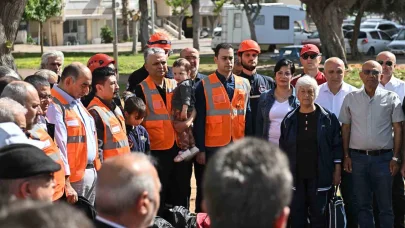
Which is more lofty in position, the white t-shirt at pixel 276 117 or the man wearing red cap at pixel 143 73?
the man wearing red cap at pixel 143 73

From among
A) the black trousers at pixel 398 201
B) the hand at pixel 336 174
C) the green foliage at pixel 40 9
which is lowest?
the black trousers at pixel 398 201

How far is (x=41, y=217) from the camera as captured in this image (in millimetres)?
2037

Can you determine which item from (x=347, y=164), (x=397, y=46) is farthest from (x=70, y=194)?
(x=397, y=46)

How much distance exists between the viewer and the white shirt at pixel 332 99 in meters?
8.09

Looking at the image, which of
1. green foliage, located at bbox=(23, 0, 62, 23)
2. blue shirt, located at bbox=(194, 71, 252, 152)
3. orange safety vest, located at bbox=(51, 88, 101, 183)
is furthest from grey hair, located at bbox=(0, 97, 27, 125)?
green foliage, located at bbox=(23, 0, 62, 23)

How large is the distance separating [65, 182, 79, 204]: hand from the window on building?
40.4 m

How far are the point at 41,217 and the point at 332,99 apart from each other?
6.39 meters

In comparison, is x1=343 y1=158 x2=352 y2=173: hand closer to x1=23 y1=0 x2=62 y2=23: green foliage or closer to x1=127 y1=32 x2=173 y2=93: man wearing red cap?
x1=127 y1=32 x2=173 y2=93: man wearing red cap

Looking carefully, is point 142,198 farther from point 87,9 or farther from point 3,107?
point 87,9

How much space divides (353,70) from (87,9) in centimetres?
4187

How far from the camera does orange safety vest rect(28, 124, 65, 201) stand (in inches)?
216

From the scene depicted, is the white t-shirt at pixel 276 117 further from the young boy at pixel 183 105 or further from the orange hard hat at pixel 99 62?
the orange hard hat at pixel 99 62

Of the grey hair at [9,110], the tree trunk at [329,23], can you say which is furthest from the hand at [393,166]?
the tree trunk at [329,23]

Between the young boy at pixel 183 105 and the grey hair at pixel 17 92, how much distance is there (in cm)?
265
